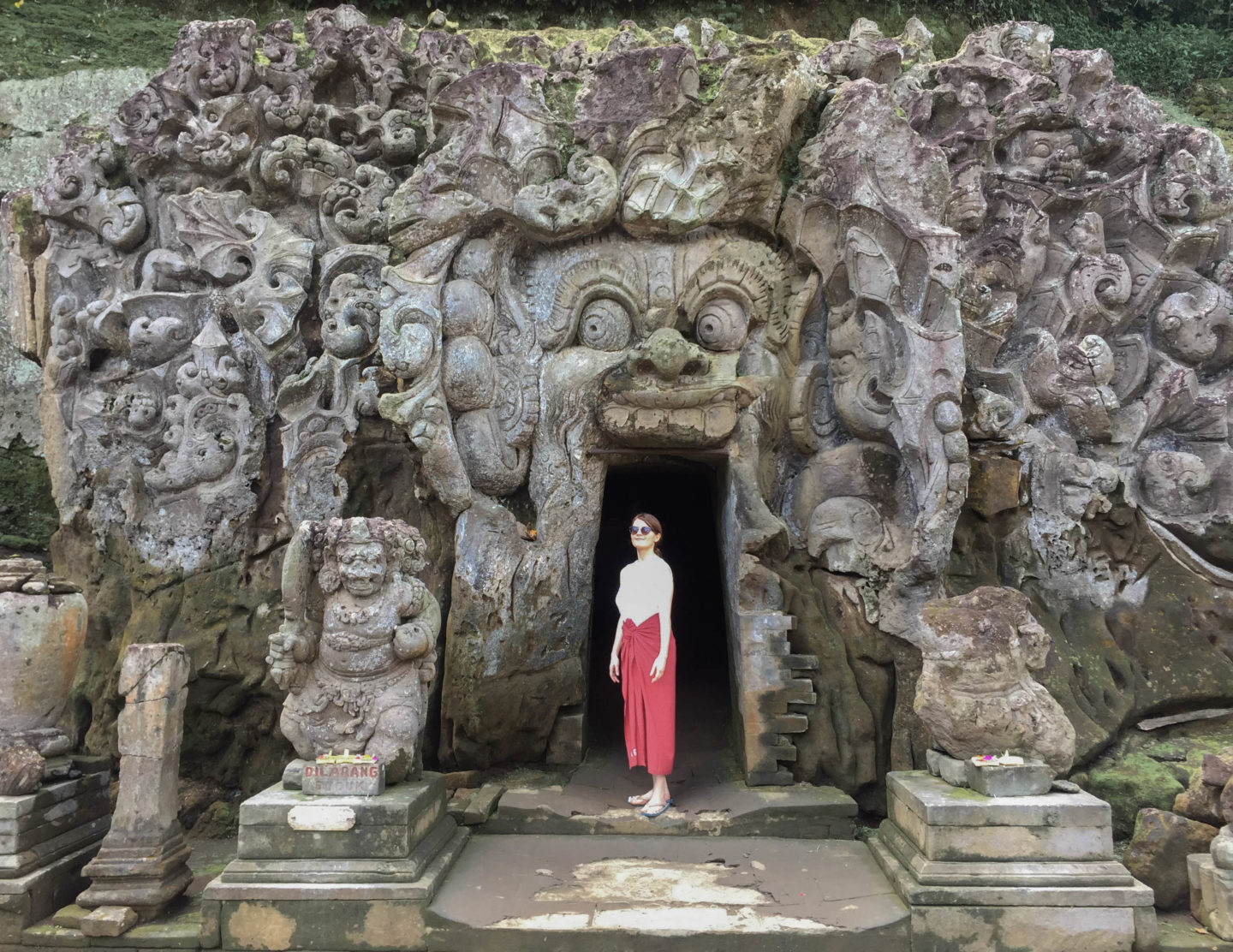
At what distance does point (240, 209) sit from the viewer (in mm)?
7801

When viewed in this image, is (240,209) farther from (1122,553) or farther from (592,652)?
(1122,553)

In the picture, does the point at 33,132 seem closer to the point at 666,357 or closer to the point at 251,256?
the point at 251,256

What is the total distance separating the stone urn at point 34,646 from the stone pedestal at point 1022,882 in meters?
5.05

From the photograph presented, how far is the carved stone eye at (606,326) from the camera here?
7.06 metres

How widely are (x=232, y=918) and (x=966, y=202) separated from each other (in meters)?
7.57

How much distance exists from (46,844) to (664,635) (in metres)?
3.74

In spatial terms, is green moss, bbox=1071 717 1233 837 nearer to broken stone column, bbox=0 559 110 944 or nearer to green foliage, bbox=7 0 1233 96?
broken stone column, bbox=0 559 110 944

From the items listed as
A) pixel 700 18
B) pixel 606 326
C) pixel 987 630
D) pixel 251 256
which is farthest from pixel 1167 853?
pixel 700 18

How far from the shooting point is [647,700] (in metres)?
5.75

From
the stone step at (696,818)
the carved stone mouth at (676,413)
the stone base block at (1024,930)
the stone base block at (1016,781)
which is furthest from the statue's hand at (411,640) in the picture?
the stone base block at (1016,781)

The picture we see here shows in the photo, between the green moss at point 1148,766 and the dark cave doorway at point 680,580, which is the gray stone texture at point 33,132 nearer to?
the dark cave doorway at point 680,580

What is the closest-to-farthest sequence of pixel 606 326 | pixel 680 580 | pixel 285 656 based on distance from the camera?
pixel 285 656 → pixel 606 326 → pixel 680 580

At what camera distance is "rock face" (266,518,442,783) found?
4930 millimetres

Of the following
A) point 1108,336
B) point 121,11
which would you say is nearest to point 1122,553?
point 1108,336
